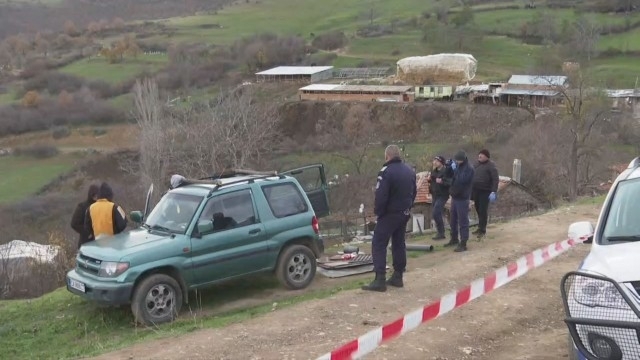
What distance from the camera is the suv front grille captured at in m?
8.53

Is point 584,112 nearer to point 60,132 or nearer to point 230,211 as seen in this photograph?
point 230,211

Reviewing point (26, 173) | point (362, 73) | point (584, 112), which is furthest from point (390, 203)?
point (362, 73)

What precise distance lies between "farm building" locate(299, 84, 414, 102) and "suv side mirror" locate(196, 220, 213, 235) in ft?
196

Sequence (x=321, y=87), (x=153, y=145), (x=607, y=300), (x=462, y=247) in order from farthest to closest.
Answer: (x=321, y=87) < (x=153, y=145) < (x=462, y=247) < (x=607, y=300)

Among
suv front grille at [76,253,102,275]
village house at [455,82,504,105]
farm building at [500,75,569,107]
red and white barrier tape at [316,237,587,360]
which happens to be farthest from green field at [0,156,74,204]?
red and white barrier tape at [316,237,587,360]

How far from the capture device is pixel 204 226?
8812mm

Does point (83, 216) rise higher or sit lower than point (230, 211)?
lower

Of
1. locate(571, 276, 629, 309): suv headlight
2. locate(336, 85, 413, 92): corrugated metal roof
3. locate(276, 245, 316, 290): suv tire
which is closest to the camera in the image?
locate(571, 276, 629, 309): suv headlight

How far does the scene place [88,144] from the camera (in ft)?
236

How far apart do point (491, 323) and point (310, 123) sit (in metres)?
60.7

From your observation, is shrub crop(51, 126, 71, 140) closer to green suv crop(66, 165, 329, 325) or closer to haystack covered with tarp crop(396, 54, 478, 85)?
haystack covered with tarp crop(396, 54, 478, 85)

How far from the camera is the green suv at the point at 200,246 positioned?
8398mm

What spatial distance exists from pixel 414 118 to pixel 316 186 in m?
52.9

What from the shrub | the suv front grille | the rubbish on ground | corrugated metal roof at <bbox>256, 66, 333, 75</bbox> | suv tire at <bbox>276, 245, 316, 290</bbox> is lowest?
the shrub
